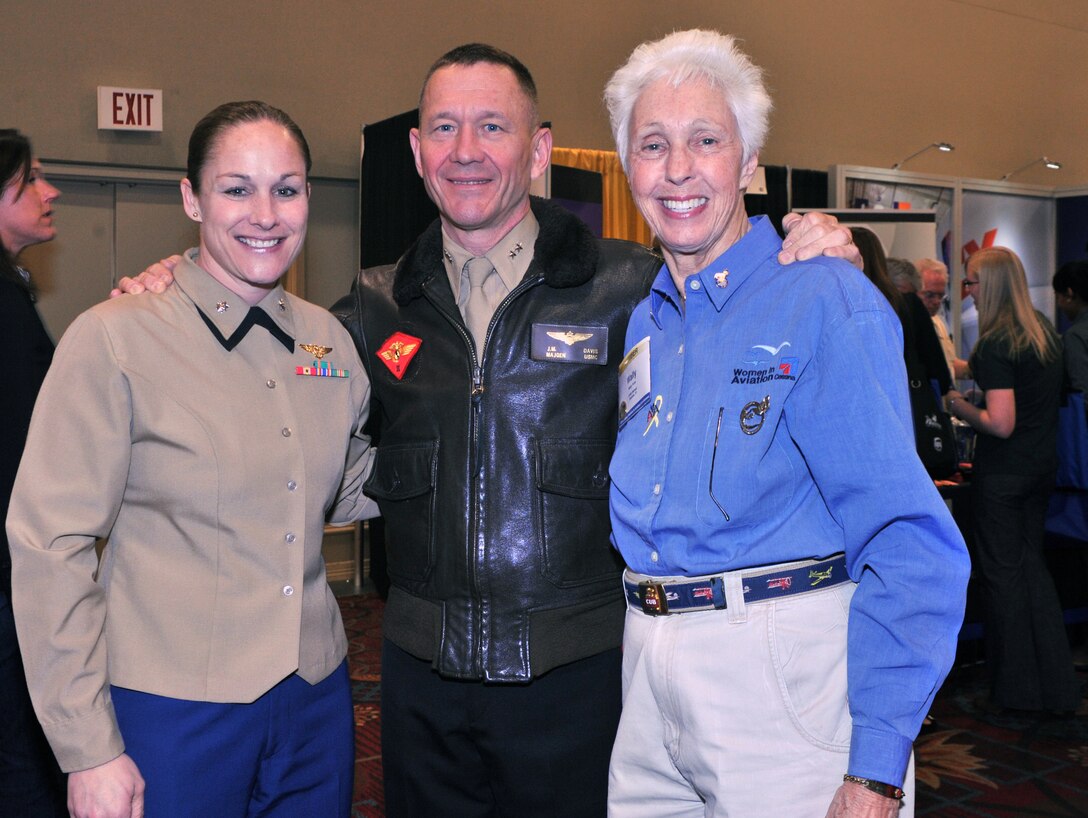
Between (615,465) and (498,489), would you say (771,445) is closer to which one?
(615,465)

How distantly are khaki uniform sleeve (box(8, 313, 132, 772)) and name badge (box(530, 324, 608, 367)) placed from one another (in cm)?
71

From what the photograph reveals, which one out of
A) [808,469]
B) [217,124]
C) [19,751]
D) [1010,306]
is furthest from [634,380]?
[1010,306]

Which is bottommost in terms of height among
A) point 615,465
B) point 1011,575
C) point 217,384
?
point 1011,575

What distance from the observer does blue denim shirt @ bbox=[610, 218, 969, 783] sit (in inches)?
48.3

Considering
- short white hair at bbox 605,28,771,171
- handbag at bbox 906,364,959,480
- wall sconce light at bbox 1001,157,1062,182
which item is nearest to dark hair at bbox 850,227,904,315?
handbag at bbox 906,364,959,480

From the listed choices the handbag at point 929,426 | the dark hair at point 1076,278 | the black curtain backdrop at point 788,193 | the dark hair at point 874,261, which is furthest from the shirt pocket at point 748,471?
the black curtain backdrop at point 788,193

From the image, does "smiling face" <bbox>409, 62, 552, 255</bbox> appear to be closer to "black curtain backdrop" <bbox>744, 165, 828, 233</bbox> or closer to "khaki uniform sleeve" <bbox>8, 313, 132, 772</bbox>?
"khaki uniform sleeve" <bbox>8, 313, 132, 772</bbox>

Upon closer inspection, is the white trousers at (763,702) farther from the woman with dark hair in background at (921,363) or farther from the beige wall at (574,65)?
the beige wall at (574,65)

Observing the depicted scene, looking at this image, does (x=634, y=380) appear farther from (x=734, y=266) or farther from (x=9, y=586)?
(x=9, y=586)

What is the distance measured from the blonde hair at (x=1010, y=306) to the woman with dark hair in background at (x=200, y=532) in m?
3.22

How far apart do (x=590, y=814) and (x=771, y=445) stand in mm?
845

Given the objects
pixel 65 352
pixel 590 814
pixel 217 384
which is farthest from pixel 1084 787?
pixel 65 352

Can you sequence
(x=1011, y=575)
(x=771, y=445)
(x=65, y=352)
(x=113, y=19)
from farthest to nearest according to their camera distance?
(x=113, y=19)
(x=1011, y=575)
(x=65, y=352)
(x=771, y=445)

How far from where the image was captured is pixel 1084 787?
3.42m
